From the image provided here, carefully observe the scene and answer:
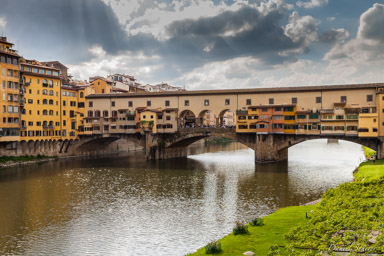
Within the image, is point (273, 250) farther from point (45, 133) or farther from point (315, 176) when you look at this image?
point (45, 133)

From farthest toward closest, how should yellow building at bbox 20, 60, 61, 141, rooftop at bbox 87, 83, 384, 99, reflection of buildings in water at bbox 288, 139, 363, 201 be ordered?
1. yellow building at bbox 20, 60, 61, 141
2. rooftop at bbox 87, 83, 384, 99
3. reflection of buildings in water at bbox 288, 139, 363, 201

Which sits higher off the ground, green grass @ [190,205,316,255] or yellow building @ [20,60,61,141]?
yellow building @ [20,60,61,141]

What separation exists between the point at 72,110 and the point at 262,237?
7241 centimetres

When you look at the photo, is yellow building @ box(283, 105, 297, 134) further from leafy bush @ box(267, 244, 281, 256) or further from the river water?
leafy bush @ box(267, 244, 281, 256)

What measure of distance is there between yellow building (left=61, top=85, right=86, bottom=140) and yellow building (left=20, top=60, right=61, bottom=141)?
1.48m

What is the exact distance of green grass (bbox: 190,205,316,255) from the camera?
54.7 ft

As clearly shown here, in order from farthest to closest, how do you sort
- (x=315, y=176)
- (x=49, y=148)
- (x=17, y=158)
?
(x=49, y=148) → (x=17, y=158) → (x=315, y=176)

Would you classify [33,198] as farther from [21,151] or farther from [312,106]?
[312,106]

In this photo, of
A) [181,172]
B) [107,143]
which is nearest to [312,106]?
[181,172]

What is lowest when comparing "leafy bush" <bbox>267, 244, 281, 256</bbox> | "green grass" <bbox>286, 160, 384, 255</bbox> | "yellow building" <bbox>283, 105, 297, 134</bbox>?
"leafy bush" <bbox>267, 244, 281, 256</bbox>

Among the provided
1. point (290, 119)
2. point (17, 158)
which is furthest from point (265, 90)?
point (17, 158)

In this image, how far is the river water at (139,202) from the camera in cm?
2366

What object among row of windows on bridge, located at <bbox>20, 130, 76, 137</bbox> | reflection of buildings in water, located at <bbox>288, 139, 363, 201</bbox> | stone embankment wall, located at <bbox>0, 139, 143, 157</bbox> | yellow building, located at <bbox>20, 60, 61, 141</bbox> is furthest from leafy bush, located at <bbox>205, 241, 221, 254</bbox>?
row of windows on bridge, located at <bbox>20, 130, 76, 137</bbox>

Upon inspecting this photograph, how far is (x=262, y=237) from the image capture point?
18547 mm
